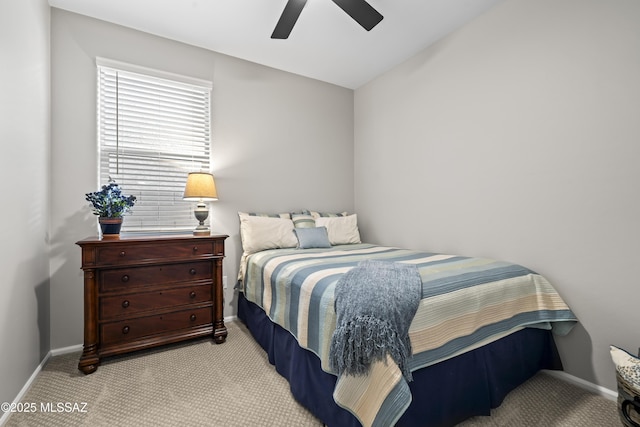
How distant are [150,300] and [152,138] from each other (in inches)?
56.4

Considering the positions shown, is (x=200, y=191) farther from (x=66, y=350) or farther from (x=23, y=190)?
(x=66, y=350)

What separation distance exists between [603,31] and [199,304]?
3.36 metres

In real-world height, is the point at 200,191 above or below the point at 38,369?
above

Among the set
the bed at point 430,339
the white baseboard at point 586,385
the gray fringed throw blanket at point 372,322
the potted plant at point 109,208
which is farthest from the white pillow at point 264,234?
the white baseboard at point 586,385

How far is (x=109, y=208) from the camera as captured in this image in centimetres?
208

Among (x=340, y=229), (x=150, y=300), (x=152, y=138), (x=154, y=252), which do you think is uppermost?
(x=152, y=138)

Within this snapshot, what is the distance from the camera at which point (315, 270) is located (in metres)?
1.78

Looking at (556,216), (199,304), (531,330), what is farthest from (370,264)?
(199,304)

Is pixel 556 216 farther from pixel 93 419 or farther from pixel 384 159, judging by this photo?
pixel 93 419

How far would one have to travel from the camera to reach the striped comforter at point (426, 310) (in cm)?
115

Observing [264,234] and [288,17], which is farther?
[264,234]

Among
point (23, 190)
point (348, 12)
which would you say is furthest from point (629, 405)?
point (23, 190)

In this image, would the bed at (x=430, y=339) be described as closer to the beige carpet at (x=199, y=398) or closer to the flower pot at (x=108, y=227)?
the beige carpet at (x=199, y=398)

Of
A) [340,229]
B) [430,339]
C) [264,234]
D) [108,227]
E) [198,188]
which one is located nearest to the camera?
[430,339]
